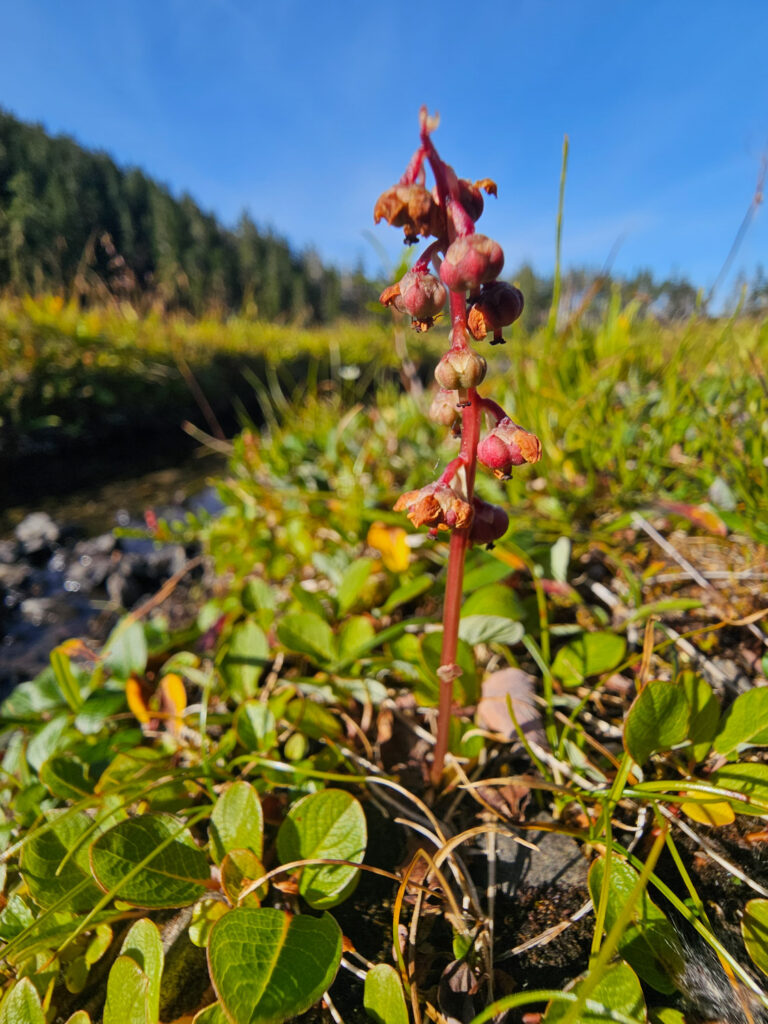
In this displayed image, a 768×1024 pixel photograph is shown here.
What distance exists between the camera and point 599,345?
2.91m

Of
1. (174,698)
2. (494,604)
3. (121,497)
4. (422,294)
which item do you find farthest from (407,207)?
(121,497)

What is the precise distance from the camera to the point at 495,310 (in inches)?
27.8

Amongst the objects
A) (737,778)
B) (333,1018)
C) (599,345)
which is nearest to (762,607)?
(737,778)

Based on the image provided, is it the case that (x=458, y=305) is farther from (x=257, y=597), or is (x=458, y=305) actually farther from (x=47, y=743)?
(x=47, y=743)

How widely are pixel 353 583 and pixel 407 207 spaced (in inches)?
42.1

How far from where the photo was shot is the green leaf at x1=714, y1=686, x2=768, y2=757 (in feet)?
2.90

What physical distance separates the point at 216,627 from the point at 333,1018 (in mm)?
1225

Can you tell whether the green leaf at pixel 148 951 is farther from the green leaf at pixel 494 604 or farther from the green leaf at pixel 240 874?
the green leaf at pixel 494 604

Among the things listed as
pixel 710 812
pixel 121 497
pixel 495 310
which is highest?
pixel 495 310

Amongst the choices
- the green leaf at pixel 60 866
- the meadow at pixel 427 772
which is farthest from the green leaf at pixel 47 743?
the green leaf at pixel 60 866

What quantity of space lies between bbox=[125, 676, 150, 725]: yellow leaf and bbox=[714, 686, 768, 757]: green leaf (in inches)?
51.3

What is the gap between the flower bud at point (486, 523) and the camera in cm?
80

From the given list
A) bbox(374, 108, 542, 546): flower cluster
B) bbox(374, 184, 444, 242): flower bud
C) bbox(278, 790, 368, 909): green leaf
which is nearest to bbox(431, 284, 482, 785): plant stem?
bbox(374, 108, 542, 546): flower cluster

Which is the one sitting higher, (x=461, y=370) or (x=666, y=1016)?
(x=461, y=370)
